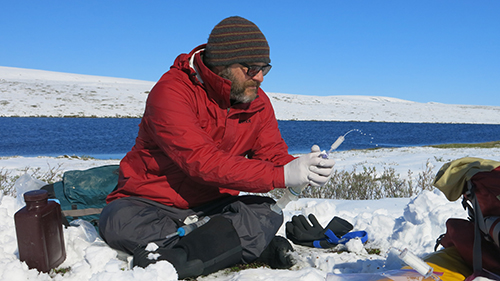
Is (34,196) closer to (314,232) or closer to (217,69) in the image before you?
(217,69)

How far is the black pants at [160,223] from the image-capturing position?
108 inches

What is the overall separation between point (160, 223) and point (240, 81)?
3.74 feet

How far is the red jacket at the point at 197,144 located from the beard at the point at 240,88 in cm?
7

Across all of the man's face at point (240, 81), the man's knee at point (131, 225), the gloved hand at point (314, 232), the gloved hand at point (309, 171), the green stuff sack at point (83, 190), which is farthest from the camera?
Result: the green stuff sack at point (83, 190)

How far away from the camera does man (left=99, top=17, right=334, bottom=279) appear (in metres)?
2.54

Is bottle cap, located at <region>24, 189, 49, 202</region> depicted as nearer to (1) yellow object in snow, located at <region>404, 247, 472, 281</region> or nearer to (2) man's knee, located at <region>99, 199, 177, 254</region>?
(2) man's knee, located at <region>99, 199, 177, 254</region>

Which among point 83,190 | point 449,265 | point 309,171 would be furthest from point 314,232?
point 83,190

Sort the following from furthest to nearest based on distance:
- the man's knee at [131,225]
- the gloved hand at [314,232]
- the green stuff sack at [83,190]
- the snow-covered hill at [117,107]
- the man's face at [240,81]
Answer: the snow-covered hill at [117,107] → the green stuff sack at [83,190] → the gloved hand at [314,232] → the man's face at [240,81] → the man's knee at [131,225]

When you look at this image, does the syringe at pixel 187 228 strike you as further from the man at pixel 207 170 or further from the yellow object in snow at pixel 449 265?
the yellow object in snow at pixel 449 265

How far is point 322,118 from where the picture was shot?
4788cm

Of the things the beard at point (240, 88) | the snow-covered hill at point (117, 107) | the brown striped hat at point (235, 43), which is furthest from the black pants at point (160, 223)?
the snow-covered hill at point (117, 107)

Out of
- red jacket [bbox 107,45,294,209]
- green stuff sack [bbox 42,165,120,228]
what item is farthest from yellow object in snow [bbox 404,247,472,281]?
green stuff sack [bbox 42,165,120,228]

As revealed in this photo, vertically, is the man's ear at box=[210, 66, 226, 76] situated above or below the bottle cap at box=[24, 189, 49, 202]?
above

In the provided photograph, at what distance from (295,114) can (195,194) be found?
Result: 46156 mm
